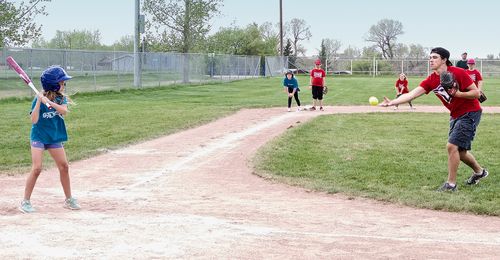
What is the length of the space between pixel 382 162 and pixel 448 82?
11.1 ft

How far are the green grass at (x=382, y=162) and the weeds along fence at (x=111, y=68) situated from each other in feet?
43.8

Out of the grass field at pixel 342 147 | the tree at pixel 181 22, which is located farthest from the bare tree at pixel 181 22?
the grass field at pixel 342 147

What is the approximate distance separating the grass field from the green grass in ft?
0.05

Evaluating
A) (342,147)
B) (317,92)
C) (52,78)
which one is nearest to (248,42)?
(317,92)

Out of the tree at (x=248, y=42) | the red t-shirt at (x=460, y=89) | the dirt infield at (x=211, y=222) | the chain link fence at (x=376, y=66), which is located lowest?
the dirt infield at (x=211, y=222)

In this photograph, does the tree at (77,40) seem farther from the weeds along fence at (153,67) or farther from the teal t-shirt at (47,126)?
the teal t-shirt at (47,126)

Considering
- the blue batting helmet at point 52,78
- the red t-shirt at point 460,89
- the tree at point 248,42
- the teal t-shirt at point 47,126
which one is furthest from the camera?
the tree at point 248,42

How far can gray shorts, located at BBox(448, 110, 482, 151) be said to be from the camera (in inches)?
356

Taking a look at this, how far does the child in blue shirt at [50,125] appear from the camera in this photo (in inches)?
295

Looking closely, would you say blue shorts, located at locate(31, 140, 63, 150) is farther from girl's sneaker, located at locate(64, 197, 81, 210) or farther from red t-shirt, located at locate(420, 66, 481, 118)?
red t-shirt, located at locate(420, 66, 481, 118)

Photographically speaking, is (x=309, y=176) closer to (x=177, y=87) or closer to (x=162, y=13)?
(x=177, y=87)

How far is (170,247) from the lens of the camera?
6.01 meters

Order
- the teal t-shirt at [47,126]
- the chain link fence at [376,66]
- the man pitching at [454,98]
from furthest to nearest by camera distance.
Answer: the chain link fence at [376,66]
the man pitching at [454,98]
the teal t-shirt at [47,126]

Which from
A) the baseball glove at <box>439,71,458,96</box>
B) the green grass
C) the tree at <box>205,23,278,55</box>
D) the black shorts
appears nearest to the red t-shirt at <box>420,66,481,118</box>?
the baseball glove at <box>439,71,458,96</box>
